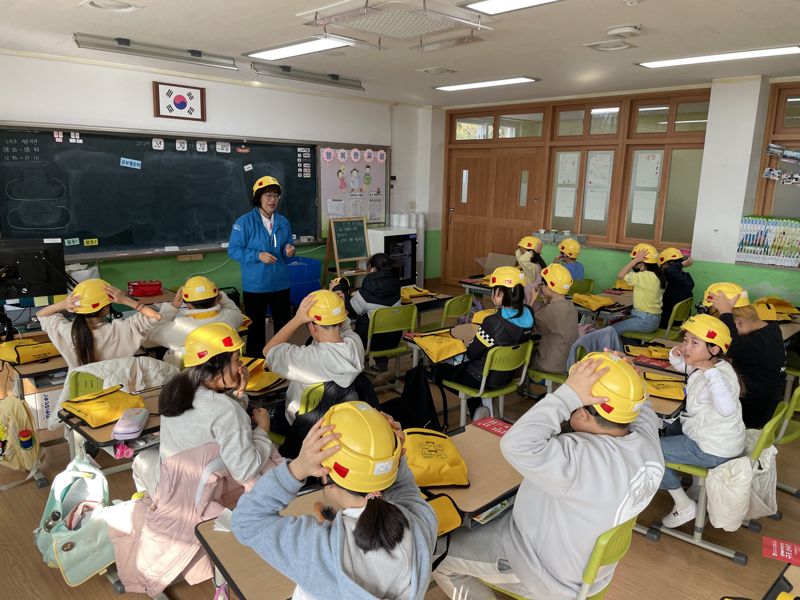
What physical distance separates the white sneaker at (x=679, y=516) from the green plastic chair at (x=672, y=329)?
227 centimetres

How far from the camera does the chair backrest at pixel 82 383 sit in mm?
2773

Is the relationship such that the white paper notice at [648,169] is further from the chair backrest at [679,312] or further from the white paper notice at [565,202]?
the chair backrest at [679,312]

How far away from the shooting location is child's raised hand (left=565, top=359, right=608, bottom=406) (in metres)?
1.69

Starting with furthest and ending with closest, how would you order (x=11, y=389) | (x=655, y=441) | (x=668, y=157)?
(x=668, y=157) < (x=11, y=389) < (x=655, y=441)

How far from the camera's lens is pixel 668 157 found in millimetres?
6785

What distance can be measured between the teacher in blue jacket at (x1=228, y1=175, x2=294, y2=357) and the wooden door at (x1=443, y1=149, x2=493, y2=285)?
14.8ft

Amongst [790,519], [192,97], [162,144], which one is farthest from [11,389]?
[790,519]

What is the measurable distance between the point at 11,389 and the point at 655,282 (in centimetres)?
507

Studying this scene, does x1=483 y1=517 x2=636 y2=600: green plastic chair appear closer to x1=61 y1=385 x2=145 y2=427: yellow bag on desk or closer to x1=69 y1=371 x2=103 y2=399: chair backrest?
x1=61 y1=385 x2=145 y2=427: yellow bag on desk

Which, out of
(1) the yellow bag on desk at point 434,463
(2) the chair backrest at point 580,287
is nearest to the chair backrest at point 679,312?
(2) the chair backrest at point 580,287

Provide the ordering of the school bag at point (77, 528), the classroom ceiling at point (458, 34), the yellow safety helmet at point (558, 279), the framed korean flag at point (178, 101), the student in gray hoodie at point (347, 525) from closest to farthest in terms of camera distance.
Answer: the student in gray hoodie at point (347, 525)
the school bag at point (77, 528)
the classroom ceiling at point (458, 34)
the yellow safety helmet at point (558, 279)
the framed korean flag at point (178, 101)

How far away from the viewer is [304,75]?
6.08 m

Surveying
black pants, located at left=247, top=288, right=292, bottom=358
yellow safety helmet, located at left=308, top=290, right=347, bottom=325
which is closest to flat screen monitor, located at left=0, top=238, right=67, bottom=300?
black pants, located at left=247, top=288, right=292, bottom=358

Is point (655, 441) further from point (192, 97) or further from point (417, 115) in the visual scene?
point (417, 115)
